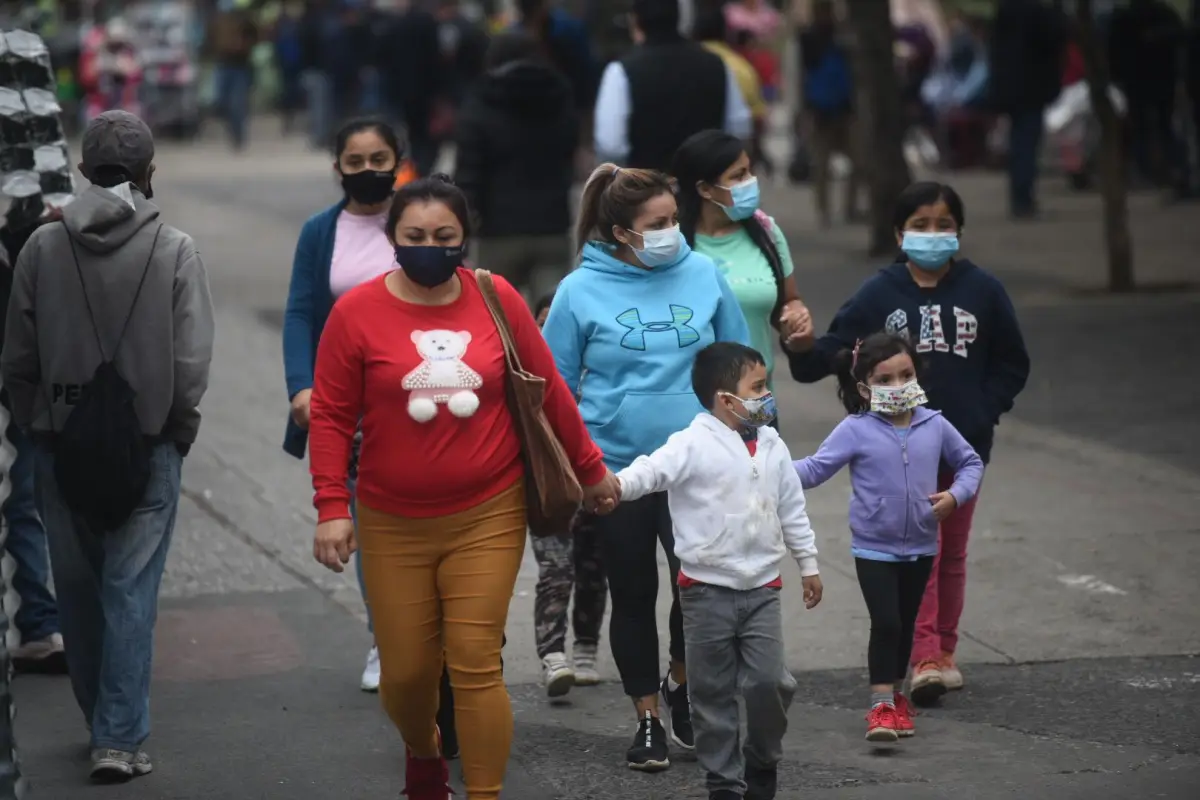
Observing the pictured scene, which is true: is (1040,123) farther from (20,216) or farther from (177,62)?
(177,62)

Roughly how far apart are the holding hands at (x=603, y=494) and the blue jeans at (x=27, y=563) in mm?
2515

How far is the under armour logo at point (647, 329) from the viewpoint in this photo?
5906mm

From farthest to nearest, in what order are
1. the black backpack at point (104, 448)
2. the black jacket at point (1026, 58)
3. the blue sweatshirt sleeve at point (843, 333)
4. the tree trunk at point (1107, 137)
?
the black jacket at point (1026, 58)
the tree trunk at point (1107, 137)
the blue sweatshirt sleeve at point (843, 333)
the black backpack at point (104, 448)

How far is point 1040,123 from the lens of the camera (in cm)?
1950

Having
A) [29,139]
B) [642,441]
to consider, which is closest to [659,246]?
[642,441]

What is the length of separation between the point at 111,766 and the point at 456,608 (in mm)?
1316

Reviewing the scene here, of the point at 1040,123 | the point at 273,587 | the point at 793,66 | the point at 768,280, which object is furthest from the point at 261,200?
the point at 768,280

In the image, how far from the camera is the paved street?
5.98 meters

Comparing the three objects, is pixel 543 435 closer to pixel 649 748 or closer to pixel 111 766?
pixel 649 748

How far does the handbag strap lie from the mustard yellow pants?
1.09 ft

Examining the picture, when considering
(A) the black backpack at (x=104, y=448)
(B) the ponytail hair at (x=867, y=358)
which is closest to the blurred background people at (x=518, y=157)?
(B) the ponytail hair at (x=867, y=358)

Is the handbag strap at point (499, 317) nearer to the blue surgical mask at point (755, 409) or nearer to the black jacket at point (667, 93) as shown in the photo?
the blue surgical mask at point (755, 409)

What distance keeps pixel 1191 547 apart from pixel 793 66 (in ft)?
56.7

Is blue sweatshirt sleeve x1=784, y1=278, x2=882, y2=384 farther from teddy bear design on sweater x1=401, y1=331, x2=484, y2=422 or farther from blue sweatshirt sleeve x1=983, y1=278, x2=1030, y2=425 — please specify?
teddy bear design on sweater x1=401, y1=331, x2=484, y2=422
